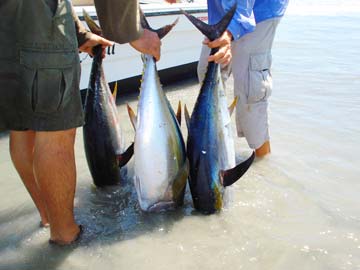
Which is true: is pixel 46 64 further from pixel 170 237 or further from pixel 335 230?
pixel 335 230

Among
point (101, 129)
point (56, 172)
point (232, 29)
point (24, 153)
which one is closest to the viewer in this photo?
point (56, 172)

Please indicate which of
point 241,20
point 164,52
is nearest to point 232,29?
point 241,20

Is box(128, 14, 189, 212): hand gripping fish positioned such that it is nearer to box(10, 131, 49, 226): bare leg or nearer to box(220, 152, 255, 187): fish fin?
box(220, 152, 255, 187): fish fin

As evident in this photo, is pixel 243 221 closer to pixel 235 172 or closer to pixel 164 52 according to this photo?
pixel 235 172

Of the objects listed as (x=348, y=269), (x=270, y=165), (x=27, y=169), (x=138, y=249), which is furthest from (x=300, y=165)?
(x=27, y=169)

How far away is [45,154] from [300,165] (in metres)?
2.07

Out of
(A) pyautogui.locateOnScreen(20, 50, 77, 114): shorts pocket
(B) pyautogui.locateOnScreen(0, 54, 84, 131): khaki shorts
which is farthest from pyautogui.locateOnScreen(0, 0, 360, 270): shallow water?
(A) pyautogui.locateOnScreen(20, 50, 77, 114): shorts pocket

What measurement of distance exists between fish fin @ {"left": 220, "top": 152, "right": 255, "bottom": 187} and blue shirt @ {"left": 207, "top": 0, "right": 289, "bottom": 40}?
79cm

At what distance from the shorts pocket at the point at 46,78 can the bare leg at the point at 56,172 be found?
0.18 m

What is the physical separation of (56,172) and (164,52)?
3862 mm

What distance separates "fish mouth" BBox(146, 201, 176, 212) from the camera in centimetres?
269

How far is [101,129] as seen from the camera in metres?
2.92

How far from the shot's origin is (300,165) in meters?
3.50

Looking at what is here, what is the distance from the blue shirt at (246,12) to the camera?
2.83 m
